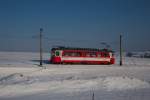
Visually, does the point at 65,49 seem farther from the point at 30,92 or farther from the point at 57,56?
the point at 30,92

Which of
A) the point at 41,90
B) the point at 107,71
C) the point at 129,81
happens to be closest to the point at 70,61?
the point at 107,71

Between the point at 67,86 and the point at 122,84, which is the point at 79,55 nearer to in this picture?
the point at 122,84

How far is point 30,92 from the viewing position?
53.2 feet

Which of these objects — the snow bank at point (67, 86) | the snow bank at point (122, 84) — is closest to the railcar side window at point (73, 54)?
the snow bank at point (67, 86)

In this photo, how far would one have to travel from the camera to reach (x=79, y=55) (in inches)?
1475

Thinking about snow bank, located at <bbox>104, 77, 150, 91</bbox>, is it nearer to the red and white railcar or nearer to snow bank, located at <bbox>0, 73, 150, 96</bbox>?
snow bank, located at <bbox>0, 73, 150, 96</bbox>

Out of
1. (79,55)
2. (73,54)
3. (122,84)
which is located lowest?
(122,84)

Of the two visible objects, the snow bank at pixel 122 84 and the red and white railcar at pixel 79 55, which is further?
the red and white railcar at pixel 79 55

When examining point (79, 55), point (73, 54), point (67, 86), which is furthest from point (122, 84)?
point (79, 55)

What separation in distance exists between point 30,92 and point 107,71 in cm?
1891

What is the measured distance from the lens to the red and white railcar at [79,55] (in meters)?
36.5

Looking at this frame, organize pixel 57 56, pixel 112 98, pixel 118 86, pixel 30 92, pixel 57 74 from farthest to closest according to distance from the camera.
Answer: pixel 57 56, pixel 57 74, pixel 118 86, pixel 30 92, pixel 112 98

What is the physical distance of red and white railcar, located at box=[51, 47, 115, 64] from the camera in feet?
120

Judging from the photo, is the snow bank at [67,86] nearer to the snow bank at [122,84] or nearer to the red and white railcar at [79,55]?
the snow bank at [122,84]
